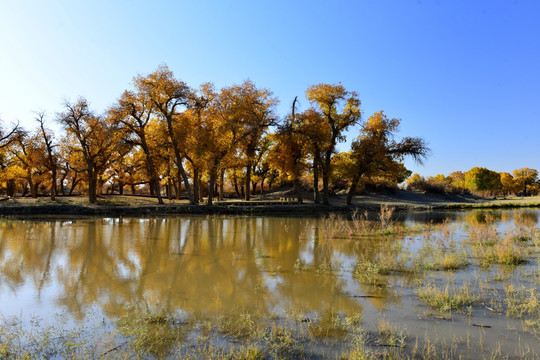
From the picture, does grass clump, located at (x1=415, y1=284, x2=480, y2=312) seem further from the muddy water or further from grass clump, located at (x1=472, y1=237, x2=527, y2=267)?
grass clump, located at (x1=472, y1=237, x2=527, y2=267)

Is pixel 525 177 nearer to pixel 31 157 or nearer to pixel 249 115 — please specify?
pixel 249 115

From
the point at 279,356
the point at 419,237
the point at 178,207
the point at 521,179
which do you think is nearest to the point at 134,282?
the point at 279,356

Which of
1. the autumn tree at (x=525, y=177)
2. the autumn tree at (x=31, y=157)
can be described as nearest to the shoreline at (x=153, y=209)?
the autumn tree at (x=31, y=157)

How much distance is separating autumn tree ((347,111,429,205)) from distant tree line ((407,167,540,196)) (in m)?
23.9

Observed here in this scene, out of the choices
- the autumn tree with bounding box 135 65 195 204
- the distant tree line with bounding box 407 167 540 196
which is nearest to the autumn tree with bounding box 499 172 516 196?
the distant tree line with bounding box 407 167 540 196

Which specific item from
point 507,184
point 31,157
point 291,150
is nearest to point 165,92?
point 291,150

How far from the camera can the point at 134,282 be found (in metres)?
7.51

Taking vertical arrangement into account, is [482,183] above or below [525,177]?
below

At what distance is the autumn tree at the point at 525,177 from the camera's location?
114812 millimetres

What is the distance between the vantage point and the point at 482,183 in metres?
89.2

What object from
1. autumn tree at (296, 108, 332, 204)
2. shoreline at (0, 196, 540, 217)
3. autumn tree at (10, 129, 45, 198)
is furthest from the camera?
autumn tree at (10, 129, 45, 198)

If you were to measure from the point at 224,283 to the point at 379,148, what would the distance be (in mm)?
28492

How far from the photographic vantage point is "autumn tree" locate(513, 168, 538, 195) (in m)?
115

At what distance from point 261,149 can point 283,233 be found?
23.3 meters
